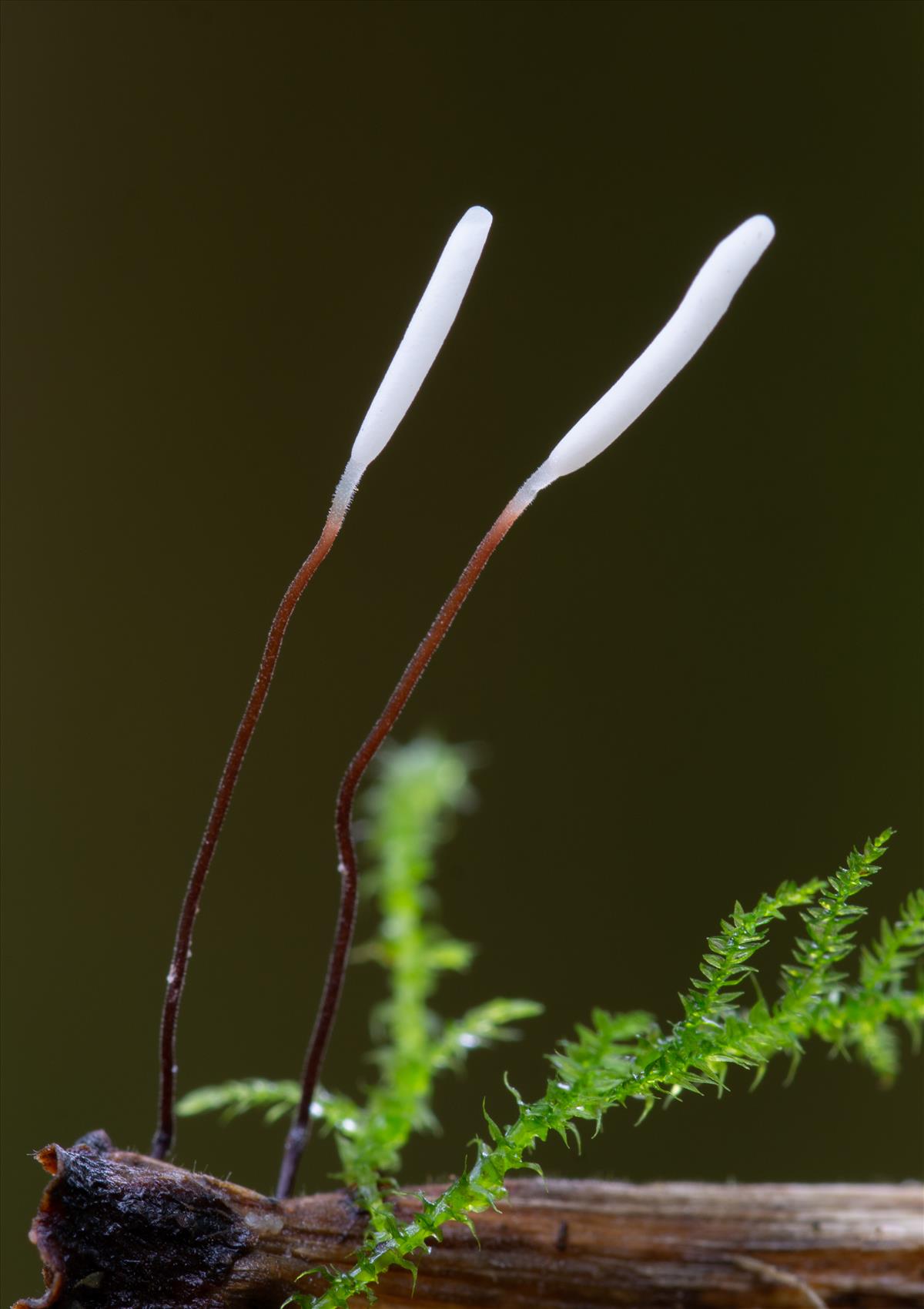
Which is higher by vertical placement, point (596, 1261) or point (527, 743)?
point (527, 743)

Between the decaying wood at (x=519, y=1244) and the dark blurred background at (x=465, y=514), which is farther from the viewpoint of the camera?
→ the dark blurred background at (x=465, y=514)

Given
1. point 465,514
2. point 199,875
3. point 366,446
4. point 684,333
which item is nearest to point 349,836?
point 199,875

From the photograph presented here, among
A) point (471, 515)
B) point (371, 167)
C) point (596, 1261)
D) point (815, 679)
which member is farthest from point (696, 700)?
point (596, 1261)

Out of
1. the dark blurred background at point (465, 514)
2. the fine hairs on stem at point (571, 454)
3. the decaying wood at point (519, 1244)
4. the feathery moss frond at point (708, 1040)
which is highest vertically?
the dark blurred background at point (465, 514)

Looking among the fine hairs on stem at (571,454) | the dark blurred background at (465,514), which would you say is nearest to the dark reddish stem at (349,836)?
the fine hairs on stem at (571,454)

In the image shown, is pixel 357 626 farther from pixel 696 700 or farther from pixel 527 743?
pixel 696 700

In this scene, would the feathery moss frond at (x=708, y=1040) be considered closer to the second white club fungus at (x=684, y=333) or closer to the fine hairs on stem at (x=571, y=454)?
the fine hairs on stem at (x=571, y=454)

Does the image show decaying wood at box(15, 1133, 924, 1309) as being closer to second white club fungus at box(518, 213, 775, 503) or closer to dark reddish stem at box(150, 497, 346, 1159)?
dark reddish stem at box(150, 497, 346, 1159)
